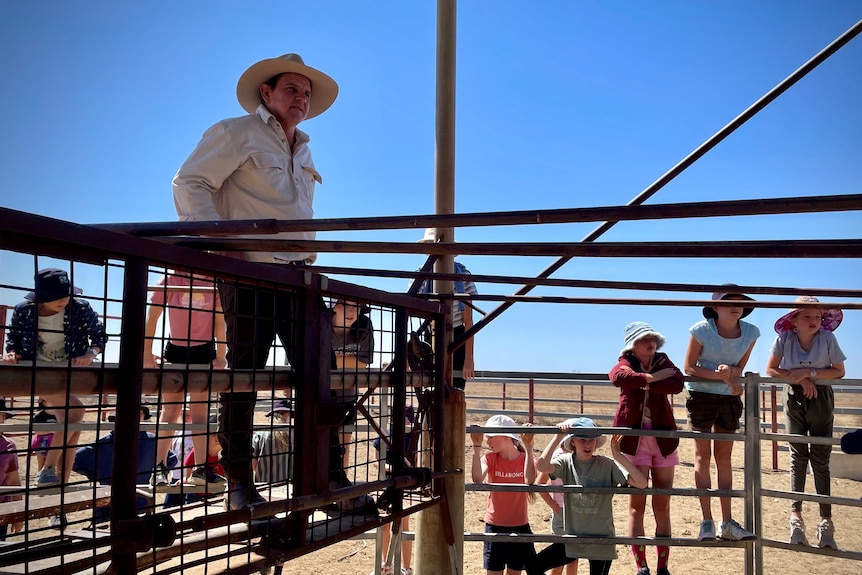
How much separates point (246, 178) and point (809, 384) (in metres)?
3.96

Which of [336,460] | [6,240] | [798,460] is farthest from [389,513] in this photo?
[798,460]

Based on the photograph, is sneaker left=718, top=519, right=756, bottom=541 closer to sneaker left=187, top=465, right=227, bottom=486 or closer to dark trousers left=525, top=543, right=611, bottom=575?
dark trousers left=525, top=543, right=611, bottom=575

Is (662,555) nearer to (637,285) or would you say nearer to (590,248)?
(637,285)

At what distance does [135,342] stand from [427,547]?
2284 mm

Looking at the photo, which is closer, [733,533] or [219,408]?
[219,408]

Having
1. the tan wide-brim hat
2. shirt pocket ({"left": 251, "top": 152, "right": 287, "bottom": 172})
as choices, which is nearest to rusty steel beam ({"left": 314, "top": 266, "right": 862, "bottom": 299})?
shirt pocket ({"left": 251, "top": 152, "right": 287, "bottom": 172})

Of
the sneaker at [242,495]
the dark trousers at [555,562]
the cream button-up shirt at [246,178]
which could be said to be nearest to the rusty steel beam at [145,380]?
the sneaker at [242,495]

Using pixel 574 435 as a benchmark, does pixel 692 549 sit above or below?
below

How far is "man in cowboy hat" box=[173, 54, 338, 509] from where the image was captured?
2.46 m

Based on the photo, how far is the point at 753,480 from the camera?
4.69 m

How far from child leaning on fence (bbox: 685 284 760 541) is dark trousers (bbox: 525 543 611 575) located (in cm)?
77

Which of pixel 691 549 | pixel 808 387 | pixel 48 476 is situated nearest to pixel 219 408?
pixel 48 476

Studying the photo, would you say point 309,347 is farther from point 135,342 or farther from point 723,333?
point 723,333

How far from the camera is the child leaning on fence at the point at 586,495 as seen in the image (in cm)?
473
